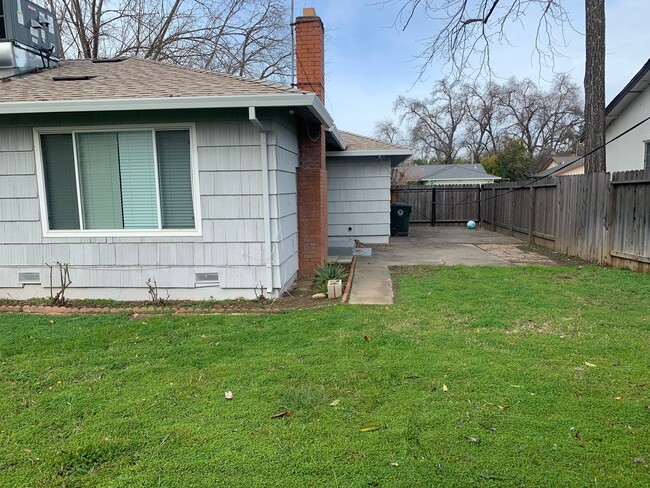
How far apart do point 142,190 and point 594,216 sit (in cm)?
840

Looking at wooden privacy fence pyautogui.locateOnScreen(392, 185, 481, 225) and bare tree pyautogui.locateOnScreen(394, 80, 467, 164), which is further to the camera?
bare tree pyautogui.locateOnScreen(394, 80, 467, 164)

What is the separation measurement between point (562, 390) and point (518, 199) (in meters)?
11.7

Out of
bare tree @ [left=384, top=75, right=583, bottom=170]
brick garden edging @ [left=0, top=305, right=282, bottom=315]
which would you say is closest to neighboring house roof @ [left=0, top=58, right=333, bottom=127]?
brick garden edging @ [left=0, top=305, right=282, bottom=315]

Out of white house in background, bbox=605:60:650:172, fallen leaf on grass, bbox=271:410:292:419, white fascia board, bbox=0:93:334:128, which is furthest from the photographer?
white house in background, bbox=605:60:650:172

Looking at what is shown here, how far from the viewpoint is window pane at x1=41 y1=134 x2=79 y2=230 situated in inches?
255

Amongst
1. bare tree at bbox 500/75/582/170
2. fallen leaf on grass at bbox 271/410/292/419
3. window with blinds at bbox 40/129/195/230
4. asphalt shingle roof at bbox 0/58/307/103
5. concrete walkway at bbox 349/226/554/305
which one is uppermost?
bare tree at bbox 500/75/582/170

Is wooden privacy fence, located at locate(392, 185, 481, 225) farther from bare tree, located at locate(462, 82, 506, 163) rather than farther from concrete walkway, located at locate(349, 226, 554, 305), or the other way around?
bare tree, located at locate(462, 82, 506, 163)

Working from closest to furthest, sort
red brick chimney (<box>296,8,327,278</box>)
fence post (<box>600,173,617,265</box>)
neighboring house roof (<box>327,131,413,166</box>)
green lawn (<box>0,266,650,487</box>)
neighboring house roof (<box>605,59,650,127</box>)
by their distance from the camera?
green lawn (<box>0,266,650,487</box>) → red brick chimney (<box>296,8,327,278</box>) → fence post (<box>600,173,617,265</box>) → neighboring house roof (<box>327,131,413,166</box>) → neighboring house roof (<box>605,59,650,127</box>)

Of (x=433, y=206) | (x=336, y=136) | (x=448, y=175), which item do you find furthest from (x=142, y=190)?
(x=448, y=175)

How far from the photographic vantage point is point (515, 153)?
3725cm

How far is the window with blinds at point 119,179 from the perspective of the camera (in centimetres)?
638

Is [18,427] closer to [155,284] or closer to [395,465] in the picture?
[395,465]

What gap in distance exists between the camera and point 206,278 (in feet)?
21.7

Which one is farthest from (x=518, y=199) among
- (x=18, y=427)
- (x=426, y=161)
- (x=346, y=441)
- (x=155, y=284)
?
(x=426, y=161)
